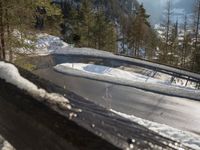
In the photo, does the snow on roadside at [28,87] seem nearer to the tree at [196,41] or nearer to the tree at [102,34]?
the tree at [196,41]

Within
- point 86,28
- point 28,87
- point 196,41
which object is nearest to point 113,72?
point 28,87

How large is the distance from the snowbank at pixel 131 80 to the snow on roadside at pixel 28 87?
1322cm

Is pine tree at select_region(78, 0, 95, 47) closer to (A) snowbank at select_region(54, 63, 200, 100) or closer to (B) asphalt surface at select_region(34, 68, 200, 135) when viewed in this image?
(A) snowbank at select_region(54, 63, 200, 100)

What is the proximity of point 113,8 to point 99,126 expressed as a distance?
10004cm

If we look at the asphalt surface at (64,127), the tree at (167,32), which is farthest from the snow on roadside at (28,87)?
the tree at (167,32)

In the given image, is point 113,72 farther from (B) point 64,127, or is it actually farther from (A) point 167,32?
(A) point 167,32

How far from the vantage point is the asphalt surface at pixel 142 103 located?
11484 mm

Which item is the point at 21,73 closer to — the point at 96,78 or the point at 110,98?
the point at 110,98

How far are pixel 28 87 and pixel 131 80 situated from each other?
15719 mm

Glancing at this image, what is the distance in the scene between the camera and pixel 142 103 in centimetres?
1352

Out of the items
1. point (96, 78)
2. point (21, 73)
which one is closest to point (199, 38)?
point (96, 78)

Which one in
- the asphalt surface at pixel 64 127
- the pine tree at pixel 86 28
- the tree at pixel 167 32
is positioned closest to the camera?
the asphalt surface at pixel 64 127

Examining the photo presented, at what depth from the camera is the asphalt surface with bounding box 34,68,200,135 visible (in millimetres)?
11484

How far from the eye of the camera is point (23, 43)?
42.7ft
